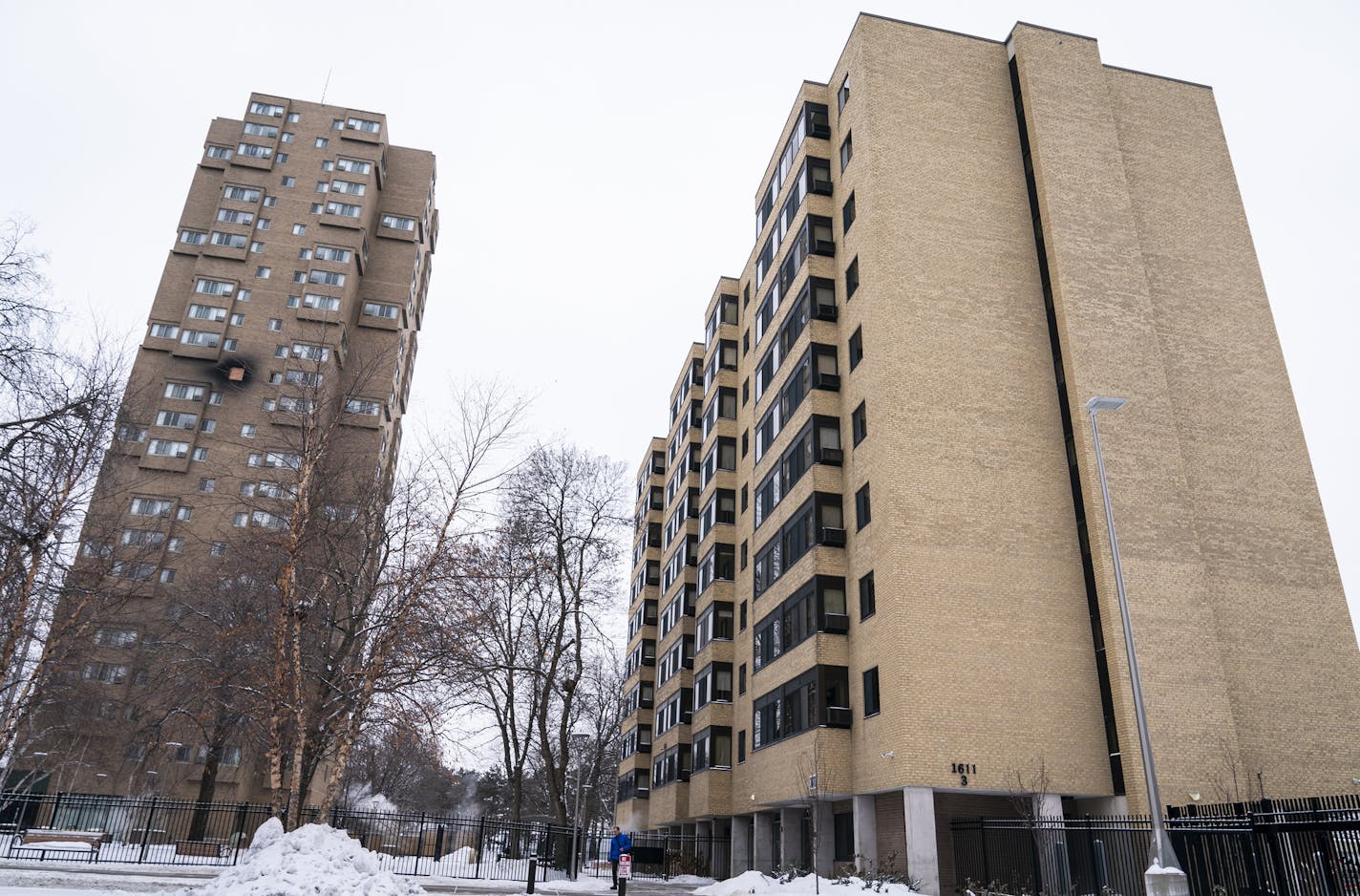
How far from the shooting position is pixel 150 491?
75.5m

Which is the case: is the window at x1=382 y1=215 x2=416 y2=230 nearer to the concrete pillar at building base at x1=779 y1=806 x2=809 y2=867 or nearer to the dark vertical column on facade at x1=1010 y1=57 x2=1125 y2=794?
the dark vertical column on facade at x1=1010 y1=57 x2=1125 y2=794

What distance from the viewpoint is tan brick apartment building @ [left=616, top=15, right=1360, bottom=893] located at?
95.5ft

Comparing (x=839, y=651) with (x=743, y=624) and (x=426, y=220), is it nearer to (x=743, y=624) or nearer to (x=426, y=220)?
(x=743, y=624)

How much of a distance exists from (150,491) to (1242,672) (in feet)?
252

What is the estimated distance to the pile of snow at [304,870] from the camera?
14977mm

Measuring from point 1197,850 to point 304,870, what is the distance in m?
20.9

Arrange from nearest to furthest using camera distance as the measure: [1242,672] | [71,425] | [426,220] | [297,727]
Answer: [71,425]
[297,727]
[1242,672]
[426,220]

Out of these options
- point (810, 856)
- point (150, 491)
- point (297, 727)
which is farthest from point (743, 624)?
point (150, 491)

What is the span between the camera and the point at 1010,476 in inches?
1276

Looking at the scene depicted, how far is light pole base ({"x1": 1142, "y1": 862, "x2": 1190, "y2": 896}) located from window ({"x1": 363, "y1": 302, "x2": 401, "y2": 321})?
8424 cm

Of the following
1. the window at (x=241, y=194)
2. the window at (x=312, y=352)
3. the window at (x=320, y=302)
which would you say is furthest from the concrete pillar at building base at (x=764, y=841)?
the window at (x=241, y=194)

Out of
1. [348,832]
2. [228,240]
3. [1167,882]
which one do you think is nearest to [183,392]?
[228,240]

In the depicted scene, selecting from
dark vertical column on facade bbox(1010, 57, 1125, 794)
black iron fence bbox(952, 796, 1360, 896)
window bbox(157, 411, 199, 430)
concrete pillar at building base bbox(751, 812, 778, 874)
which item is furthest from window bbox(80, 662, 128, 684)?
dark vertical column on facade bbox(1010, 57, 1125, 794)

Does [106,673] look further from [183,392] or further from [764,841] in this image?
[764,841]
